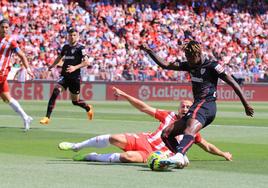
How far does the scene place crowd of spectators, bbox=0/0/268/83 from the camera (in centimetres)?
4244

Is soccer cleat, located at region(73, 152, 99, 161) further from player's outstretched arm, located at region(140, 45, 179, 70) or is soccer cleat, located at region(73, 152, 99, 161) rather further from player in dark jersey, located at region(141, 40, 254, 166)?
player's outstretched arm, located at region(140, 45, 179, 70)

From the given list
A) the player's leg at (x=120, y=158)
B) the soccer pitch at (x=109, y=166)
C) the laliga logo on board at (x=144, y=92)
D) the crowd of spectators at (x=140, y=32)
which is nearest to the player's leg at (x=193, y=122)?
the soccer pitch at (x=109, y=166)

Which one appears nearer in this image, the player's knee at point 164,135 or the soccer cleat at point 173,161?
the soccer cleat at point 173,161

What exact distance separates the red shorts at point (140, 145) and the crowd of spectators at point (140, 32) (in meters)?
28.0

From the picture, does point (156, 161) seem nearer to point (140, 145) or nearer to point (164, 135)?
point (164, 135)

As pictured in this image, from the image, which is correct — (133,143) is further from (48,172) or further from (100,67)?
(100,67)

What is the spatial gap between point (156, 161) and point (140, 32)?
124 feet

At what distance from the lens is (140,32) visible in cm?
4834

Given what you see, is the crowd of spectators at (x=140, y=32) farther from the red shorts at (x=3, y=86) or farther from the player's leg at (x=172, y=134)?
the player's leg at (x=172, y=134)

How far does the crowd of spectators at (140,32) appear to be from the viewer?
4244cm

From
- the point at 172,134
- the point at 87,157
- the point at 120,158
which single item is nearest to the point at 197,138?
the point at 172,134

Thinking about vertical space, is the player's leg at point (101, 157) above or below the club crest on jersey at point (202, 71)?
below

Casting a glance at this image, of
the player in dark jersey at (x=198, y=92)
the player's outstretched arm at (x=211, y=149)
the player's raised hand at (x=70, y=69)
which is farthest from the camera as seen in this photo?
the player's raised hand at (x=70, y=69)

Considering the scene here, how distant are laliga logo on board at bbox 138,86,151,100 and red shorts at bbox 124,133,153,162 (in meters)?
30.7
